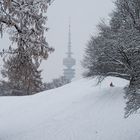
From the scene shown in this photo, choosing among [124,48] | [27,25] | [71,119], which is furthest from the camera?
[71,119]

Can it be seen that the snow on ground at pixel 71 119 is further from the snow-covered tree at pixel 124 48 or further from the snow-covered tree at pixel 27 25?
the snow-covered tree at pixel 27 25

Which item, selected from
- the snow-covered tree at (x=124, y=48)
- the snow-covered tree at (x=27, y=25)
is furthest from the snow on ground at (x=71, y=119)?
the snow-covered tree at (x=27, y=25)

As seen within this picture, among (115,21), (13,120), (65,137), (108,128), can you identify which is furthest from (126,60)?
(13,120)

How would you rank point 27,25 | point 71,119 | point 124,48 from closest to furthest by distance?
point 27,25
point 124,48
point 71,119

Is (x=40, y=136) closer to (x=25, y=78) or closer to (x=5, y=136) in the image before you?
(x=5, y=136)

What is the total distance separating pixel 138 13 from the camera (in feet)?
62.5

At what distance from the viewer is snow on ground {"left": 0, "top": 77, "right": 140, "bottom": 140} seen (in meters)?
20.3

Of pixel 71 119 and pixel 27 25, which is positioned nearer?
pixel 27 25

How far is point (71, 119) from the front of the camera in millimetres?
23172

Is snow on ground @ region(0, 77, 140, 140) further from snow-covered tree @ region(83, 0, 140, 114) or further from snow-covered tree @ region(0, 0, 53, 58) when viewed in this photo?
snow-covered tree @ region(0, 0, 53, 58)

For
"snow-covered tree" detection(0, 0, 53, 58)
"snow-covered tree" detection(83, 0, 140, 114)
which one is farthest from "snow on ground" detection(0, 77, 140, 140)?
"snow-covered tree" detection(0, 0, 53, 58)

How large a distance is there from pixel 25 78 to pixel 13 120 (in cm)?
867

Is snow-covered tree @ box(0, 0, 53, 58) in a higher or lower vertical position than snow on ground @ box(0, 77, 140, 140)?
higher

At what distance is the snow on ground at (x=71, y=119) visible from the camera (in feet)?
66.6
